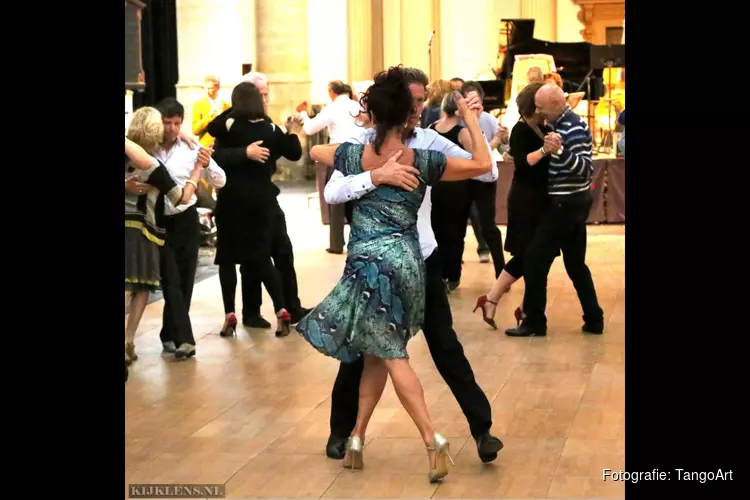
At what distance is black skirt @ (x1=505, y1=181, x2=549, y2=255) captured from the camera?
8.93 metres

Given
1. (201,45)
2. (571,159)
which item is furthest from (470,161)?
(201,45)

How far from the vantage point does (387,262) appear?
535 centimetres

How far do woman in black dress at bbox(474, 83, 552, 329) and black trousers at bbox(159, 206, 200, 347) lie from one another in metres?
1.80

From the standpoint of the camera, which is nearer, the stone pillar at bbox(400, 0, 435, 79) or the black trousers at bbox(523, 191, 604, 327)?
the black trousers at bbox(523, 191, 604, 327)

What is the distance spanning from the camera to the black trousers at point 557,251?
28.5 feet

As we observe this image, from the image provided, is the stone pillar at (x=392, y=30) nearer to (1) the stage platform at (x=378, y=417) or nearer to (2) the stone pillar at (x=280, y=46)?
(2) the stone pillar at (x=280, y=46)

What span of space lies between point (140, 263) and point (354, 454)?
257 cm

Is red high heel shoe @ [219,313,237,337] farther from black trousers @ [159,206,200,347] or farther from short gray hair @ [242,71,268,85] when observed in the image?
short gray hair @ [242,71,268,85]

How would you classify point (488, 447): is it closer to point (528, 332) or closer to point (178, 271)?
point (178, 271)

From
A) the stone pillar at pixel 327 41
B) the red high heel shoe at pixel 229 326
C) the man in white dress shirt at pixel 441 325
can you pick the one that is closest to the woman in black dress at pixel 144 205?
the red high heel shoe at pixel 229 326

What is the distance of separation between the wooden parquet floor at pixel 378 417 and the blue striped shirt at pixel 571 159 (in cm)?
94

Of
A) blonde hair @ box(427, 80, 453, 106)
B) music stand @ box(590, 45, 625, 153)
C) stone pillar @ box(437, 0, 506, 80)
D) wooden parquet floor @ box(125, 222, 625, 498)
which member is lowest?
wooden parquet floor @ box(125, 222, 625, 498)

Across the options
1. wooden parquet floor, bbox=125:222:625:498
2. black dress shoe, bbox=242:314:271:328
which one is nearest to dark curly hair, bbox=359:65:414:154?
wooden parquet floor, bbox=125:222:625:498
